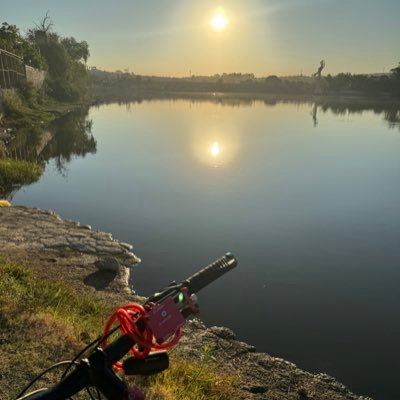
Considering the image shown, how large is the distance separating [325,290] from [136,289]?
17.8 feet

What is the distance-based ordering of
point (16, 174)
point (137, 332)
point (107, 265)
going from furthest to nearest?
point (16, 174) → point (107, 265) → point (137, 332)

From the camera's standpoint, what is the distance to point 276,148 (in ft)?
129

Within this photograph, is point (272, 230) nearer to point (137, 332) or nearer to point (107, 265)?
point (107, 265)

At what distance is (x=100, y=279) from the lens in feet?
36.2

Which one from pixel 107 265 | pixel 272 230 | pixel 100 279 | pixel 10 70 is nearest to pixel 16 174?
pixel 107 265

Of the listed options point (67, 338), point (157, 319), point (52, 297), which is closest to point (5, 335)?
point (67, 338)

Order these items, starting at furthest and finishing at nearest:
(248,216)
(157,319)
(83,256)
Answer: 1. (248,216)
2. (83,256)
3. (157,319)

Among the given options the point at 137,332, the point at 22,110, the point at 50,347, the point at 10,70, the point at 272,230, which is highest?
the point at 10,70

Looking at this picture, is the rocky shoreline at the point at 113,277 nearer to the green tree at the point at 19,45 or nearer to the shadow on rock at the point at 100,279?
the shadow on rock at the point at 100,279

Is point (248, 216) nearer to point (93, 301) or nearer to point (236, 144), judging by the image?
point (93, 301)

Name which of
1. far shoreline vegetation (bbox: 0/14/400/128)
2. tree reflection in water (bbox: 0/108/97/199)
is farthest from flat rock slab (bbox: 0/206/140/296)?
far shoreline vegetation (bbox: 0/14/400/128)

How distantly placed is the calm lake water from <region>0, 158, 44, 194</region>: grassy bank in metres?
0.67

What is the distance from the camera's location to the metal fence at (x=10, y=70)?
47750mm

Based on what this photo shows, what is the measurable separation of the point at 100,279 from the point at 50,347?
5595 mm
